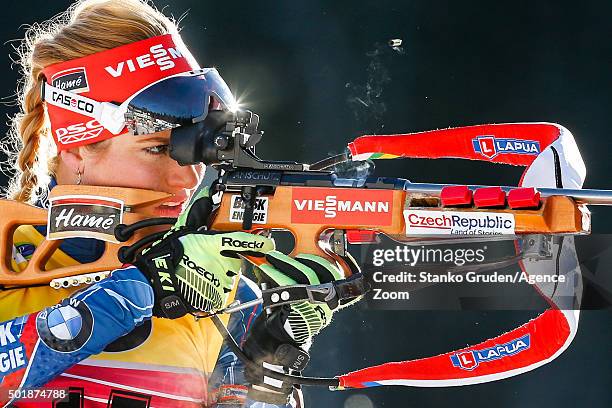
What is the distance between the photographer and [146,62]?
309 cm

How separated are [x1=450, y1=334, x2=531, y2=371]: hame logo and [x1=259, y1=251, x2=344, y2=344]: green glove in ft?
1.80

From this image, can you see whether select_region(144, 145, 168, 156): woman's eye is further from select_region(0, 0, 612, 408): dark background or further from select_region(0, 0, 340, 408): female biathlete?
select_region(0, 0, 612, 408): dark background

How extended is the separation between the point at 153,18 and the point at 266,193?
800mm

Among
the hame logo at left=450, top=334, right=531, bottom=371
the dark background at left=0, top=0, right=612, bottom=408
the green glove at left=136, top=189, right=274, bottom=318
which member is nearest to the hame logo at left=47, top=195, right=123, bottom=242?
the green glove at left=136, top=189, right=274, bottom=318

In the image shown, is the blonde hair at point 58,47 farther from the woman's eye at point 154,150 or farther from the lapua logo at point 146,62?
the woman's eye at point 154,150

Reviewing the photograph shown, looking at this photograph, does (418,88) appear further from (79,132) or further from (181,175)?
(79,132)

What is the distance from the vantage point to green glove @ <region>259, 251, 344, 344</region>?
268 cm

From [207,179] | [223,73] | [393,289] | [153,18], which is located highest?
[223,73]

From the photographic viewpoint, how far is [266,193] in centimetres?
282

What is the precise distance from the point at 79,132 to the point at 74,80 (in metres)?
0.16

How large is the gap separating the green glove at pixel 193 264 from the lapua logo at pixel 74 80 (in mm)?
A: 619

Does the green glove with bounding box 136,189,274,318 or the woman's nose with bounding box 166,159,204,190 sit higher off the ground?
the woman's nose with bounding box 166,159,204,190

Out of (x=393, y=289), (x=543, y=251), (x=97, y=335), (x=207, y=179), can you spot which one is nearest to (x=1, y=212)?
(x=97, y=335)

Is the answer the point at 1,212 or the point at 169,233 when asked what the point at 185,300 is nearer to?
the point at 169,233
